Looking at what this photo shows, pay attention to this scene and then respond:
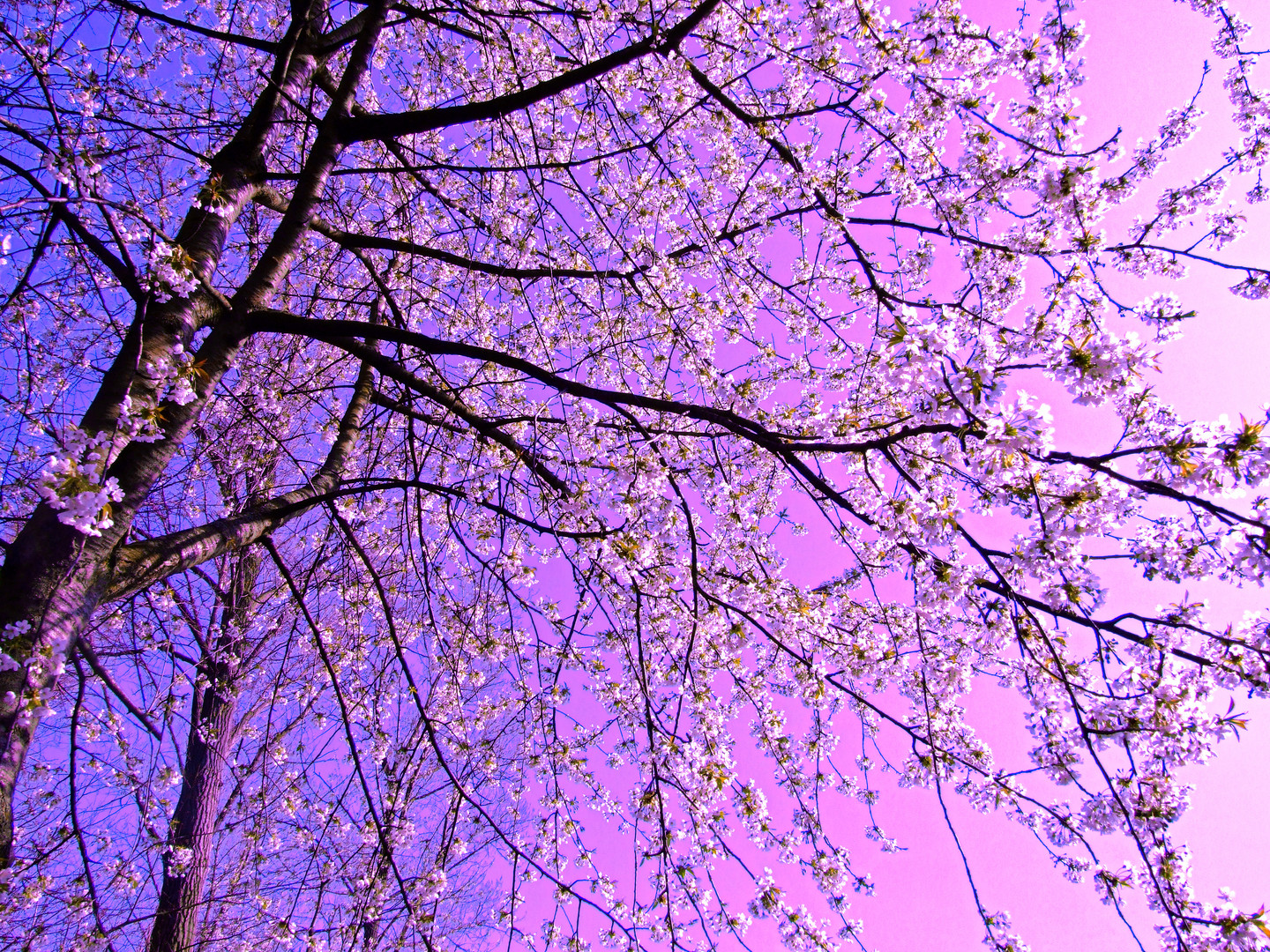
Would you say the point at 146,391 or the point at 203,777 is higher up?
the point at 146,391

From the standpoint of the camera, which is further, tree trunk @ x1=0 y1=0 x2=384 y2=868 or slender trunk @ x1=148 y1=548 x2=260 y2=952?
slender trunk @ x1=148 y1=548 x2=260 y2=952

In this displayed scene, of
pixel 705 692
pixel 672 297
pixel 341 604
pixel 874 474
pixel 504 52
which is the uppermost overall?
pixel 504 52

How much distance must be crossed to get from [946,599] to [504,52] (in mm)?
5384

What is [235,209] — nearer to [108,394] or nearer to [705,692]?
[108,394]

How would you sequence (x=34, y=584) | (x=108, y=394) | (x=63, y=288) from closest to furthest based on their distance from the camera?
(x=34, y=584), (x=108, y=394), (x=63, y=288)

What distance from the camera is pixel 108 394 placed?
2.29 metres

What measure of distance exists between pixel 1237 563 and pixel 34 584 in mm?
4417

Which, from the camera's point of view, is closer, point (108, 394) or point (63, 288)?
point (108, 394)

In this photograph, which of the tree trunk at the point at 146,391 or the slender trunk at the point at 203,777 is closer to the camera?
the tree trunk at the point at 146,391

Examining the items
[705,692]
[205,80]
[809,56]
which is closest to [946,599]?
[705,692]

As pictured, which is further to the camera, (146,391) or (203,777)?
(203,777)

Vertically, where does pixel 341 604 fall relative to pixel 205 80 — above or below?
below

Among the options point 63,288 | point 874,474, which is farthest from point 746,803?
point 63,288

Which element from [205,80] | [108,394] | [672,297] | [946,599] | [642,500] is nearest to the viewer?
[108,394]
